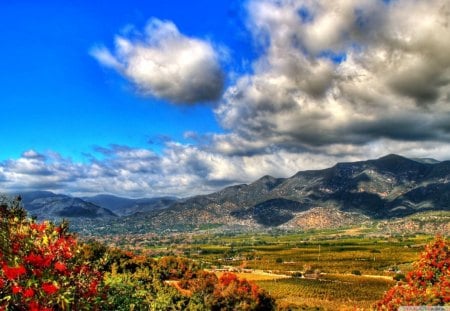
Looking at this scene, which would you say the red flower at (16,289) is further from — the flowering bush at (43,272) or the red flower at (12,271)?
the red flower at (12,271)

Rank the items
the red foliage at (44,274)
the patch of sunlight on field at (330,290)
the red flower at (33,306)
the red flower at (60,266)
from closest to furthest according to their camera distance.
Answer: the red flower at (33,306), the red foliage at (44,274), the red flower at (60,266), the patch of sunlight on field at (330,290)

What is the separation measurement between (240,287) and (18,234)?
197 ft

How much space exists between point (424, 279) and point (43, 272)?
838 inches

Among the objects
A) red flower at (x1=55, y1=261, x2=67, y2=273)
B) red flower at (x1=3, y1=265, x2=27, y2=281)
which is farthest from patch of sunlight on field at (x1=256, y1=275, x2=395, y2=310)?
red flower at (x1=3, y1=265, x2=27, y2=281)

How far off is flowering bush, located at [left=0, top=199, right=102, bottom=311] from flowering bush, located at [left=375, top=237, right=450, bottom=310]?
54.3ft

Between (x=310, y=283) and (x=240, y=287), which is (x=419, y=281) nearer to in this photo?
(x=240, y=287)

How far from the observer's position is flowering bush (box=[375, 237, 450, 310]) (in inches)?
912

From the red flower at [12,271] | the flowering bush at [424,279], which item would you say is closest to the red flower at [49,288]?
the red flower at [12,271]

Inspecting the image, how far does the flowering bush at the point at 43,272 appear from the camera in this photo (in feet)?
50.7

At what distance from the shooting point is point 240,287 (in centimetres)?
7281

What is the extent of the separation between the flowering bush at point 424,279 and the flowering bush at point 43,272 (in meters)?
16.6

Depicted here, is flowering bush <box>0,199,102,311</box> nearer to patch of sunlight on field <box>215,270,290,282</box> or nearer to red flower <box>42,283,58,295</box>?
red flower <box>42,283,58,295</box>

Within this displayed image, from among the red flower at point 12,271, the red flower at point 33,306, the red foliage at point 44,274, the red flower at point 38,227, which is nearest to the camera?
the red flower at point 33,306

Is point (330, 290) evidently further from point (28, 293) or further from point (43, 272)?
point (28, 293)
